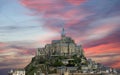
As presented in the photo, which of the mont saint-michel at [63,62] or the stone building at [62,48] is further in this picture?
the stone building at [62,48]

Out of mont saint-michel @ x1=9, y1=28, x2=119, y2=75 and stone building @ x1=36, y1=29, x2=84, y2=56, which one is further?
stone building @ x1=36, y1=29, x2=84, y2=56

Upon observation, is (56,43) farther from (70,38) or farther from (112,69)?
(112,69)

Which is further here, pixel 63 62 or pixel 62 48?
pixel 62 48

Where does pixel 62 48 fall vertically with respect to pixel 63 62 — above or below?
above

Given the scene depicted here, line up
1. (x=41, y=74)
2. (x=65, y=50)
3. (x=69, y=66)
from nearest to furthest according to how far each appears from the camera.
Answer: (x=41, y=74) → (x=69, y=66) → (x=65, y=50)

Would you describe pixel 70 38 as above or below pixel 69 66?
above

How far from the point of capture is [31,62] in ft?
357

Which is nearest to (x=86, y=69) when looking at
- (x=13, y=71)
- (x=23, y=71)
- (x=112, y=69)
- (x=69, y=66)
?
(x=69, y=66)

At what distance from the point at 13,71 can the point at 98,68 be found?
26.9m

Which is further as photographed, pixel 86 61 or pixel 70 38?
pixel 70 38

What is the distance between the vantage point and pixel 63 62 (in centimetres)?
9981

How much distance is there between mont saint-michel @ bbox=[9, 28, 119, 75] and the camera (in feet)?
307

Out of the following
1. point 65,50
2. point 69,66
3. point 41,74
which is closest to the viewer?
point 41,74

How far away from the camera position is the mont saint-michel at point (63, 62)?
93.7 m
